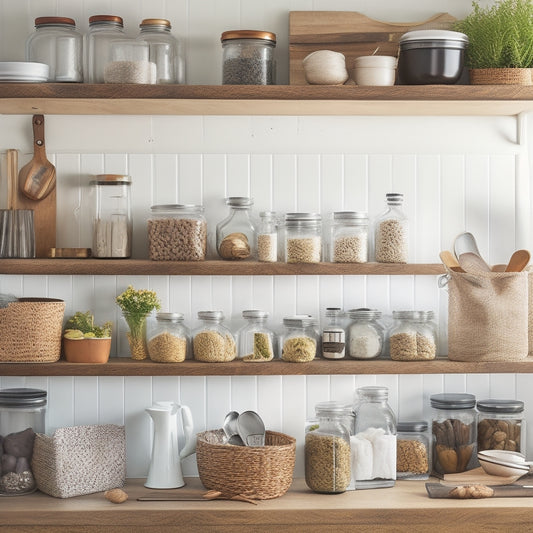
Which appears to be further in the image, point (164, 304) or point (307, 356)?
point (164, 304)

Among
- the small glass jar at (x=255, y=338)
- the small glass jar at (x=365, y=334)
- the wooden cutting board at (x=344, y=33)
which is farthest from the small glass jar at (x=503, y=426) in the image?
the wooden cutting board at (x=344, y=33)

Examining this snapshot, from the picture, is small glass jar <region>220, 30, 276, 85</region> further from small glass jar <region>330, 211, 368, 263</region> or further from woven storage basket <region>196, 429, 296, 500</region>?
woven storage basket <region>196, 429, 296, 500</region>

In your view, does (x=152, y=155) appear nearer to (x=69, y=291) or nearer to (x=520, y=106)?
(x=69, y=291)

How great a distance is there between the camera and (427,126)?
2.85 metres

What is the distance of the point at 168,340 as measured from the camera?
2.65m

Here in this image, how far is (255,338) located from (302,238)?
333 millimetres

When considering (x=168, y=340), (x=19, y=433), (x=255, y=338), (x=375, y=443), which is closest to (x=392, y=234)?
(x=255, y=338)

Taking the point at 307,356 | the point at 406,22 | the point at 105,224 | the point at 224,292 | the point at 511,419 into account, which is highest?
the point at 406,22

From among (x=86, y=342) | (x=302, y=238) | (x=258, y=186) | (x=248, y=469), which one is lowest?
(x=248, y=469)

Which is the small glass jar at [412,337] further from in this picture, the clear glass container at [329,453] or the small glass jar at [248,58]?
the small glass jar at [248,58]

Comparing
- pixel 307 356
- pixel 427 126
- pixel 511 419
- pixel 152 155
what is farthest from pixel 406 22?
pixel 511 419

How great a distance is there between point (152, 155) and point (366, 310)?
0.83 m

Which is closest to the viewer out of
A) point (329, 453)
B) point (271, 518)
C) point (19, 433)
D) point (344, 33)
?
point (271, 518)

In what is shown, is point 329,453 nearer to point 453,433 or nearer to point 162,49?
point 453,433
